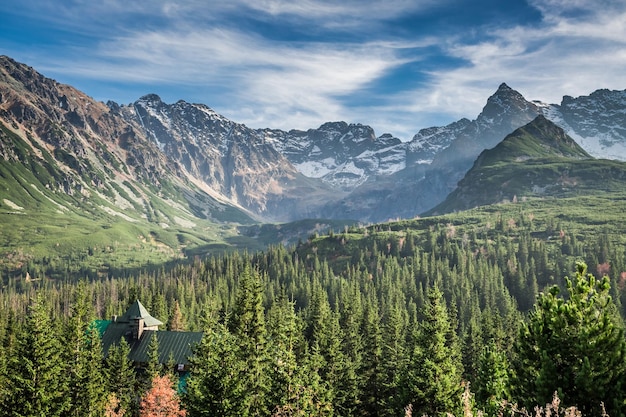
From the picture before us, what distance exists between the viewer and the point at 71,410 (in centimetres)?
6881

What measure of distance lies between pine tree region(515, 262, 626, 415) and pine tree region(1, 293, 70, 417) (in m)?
55.3

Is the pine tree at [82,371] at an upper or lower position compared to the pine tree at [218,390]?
lower

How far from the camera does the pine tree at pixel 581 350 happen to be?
93.4ft

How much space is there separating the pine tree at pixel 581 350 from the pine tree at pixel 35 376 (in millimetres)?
55267

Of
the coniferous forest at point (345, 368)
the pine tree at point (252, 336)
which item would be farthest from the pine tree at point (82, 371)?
the pine tree at point (252, 336)

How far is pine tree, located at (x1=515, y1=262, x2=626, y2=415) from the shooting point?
93.4 feet

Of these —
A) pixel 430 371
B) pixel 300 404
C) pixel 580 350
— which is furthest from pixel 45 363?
pixel 580 350

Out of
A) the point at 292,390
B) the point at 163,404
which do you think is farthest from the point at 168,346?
the point at 292,390

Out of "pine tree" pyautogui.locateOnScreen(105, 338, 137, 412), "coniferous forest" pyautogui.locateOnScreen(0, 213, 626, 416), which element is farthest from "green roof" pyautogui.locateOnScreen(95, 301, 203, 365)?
"pine tree" pyautogui.locateOnScreen(105, 338, 137, 412)

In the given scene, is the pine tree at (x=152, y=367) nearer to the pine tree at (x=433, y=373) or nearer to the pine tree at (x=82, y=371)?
the pine tree at (x=82, y=371)

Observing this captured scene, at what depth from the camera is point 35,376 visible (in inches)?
2302

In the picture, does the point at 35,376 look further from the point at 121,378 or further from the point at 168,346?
the point at 168,346

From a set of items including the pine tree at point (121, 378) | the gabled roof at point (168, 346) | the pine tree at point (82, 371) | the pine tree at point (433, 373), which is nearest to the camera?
the pine tree at point (433, 373)

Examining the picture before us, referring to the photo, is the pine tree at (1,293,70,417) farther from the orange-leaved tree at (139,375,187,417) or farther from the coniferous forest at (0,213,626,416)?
the orange-leaved tree at (139,375,187,417)
